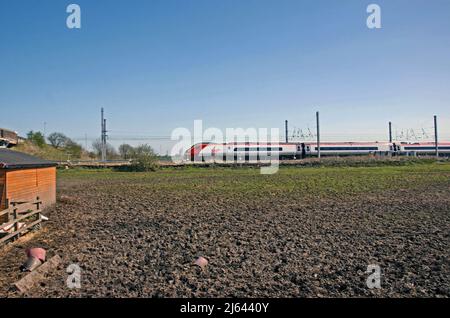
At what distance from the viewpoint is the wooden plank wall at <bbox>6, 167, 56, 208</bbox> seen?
427 inches

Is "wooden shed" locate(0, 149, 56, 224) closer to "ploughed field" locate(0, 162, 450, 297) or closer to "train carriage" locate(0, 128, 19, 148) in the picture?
"ploughed field" locate(0, 162, 450, 297)

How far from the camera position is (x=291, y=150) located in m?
56.8

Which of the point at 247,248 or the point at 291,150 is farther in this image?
the point at 291,150

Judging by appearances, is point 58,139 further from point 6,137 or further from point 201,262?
point 201,262

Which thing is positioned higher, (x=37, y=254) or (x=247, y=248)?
(x=37, y=254)

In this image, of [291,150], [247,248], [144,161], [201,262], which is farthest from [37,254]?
[291,150]

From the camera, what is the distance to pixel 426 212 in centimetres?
1298

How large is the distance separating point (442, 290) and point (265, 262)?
3.24 meters

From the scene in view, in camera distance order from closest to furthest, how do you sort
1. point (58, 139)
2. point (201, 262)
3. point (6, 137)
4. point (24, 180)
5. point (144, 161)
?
point (201, 262) < point (24, 180) < point (6, 137) < point (144, 161) < point (58, 139)

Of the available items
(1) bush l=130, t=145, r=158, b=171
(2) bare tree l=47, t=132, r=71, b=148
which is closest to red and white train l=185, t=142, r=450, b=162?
(1) bush l=130, t=145, r=158, b=171

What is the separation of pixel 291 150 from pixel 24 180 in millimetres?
48617

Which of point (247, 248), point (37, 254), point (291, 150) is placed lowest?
point (247, 248)

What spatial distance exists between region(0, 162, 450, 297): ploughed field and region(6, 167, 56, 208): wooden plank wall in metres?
0.83
